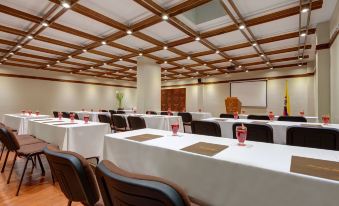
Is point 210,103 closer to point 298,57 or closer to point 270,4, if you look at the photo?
point 298,57

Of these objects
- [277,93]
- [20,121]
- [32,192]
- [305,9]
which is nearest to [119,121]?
[20,121]

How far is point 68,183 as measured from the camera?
1212 mm

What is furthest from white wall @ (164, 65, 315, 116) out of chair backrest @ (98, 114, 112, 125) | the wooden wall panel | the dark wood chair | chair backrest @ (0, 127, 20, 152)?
chair backrest @ (0, 127, 20, 152)

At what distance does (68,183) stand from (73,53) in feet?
21.4

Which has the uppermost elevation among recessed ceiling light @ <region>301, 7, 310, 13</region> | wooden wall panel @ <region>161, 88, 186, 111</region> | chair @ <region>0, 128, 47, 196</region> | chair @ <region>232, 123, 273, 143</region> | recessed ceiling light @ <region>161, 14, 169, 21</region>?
recessed ceiling light @ <region>301, 7, 310, 13</region>

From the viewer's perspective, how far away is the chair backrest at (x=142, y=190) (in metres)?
0.61

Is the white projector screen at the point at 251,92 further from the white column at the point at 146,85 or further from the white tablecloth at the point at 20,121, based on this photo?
the white tablecloth at the point at 20,121

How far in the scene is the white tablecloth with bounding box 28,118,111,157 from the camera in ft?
8.82

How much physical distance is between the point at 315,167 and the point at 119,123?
4721mm

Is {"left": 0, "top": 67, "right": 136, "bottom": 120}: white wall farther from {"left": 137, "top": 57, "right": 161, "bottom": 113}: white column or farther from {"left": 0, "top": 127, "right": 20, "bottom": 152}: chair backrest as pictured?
{"left": 0, "top": 127, "right": 20, "bottom": 152}: chair backrest

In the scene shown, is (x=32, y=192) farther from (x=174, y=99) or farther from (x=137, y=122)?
(x=174, y=99)

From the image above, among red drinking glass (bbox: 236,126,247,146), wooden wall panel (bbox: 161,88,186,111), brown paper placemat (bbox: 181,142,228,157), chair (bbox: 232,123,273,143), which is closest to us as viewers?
brown paper placemat (bbox: 181,142,228,157)

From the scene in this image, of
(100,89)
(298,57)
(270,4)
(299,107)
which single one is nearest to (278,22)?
(270,4)

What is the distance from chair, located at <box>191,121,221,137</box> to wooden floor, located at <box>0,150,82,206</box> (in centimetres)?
193
